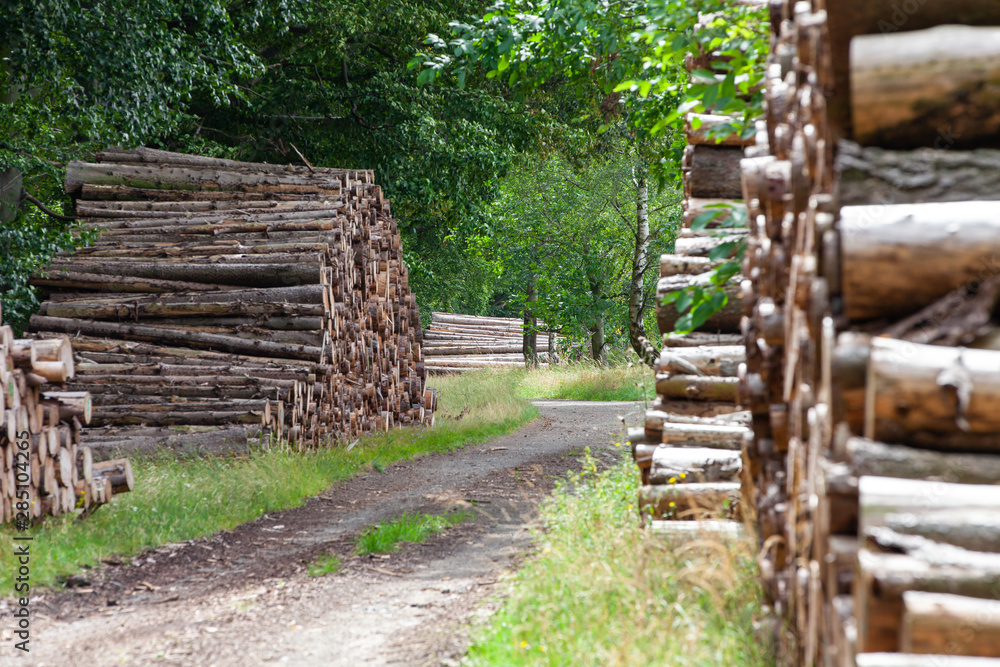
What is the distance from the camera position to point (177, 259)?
11688mm

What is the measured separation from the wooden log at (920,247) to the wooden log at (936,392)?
188mm

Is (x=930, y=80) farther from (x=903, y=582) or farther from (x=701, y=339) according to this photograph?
(x=701, y=339)

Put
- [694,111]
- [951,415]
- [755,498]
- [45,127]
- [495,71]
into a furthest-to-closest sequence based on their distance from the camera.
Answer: [45,127]
[495,71]
[694,111]
[755,498]
[951,415]

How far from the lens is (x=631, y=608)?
159 inches

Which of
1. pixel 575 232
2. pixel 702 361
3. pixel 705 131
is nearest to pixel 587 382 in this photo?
pixel 575 232

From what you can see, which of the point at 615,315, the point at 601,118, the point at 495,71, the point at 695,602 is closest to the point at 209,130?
the point at 601,118

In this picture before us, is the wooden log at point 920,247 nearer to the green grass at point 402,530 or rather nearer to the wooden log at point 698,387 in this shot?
the wooden log at point 698,387

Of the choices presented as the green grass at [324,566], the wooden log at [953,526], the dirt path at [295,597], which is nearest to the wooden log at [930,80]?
the wooden log at [953,526]

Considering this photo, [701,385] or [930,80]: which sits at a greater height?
[930,80]

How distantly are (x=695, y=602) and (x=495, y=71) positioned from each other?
6.70 m

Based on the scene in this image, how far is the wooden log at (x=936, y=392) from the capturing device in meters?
2.15

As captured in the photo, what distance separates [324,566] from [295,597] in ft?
2.04

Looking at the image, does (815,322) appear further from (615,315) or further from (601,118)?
(615,315)

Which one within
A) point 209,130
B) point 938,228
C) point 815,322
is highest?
point 209,130
